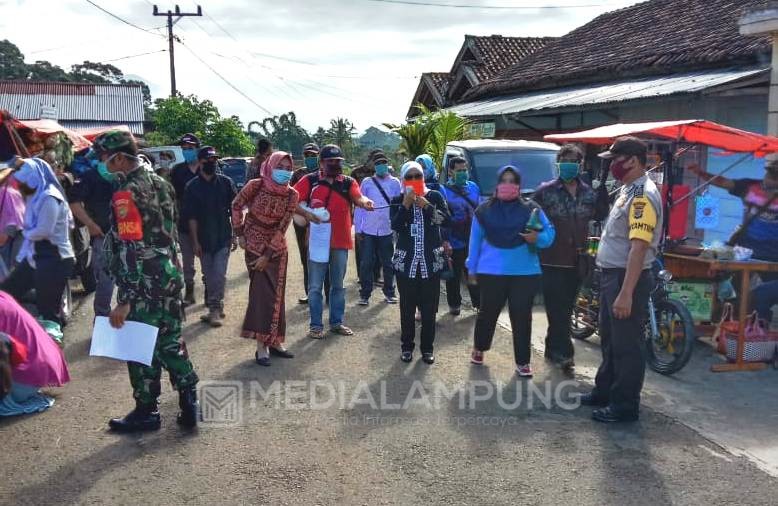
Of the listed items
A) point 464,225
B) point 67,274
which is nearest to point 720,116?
point 464,225

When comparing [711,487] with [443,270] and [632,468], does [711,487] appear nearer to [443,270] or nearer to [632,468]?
[632,468]

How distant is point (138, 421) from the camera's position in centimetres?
488

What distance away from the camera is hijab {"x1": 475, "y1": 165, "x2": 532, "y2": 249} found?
6.01 metres

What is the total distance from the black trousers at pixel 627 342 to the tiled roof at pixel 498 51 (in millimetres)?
20480

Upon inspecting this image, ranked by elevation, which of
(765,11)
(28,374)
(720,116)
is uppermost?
(765,11)

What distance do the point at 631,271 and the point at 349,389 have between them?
2389mm

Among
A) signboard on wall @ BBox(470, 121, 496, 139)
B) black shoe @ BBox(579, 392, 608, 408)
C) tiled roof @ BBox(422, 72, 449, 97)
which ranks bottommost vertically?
black shoe @ BBox(579, 392, 608, 408)

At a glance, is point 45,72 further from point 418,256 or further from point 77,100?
point 418,256

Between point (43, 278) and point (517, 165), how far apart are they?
21.9 feet

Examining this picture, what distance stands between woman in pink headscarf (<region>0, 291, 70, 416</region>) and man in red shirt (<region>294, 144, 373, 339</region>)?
2.64m

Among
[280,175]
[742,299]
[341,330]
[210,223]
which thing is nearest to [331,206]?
[280,175]

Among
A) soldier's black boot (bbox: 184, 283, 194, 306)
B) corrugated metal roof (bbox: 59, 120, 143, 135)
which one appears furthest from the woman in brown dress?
corrugated metal roof (bbox: 59, 120, 143, 135)

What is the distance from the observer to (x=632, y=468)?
4.38 meters

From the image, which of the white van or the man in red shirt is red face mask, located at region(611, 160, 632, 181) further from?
the white van
